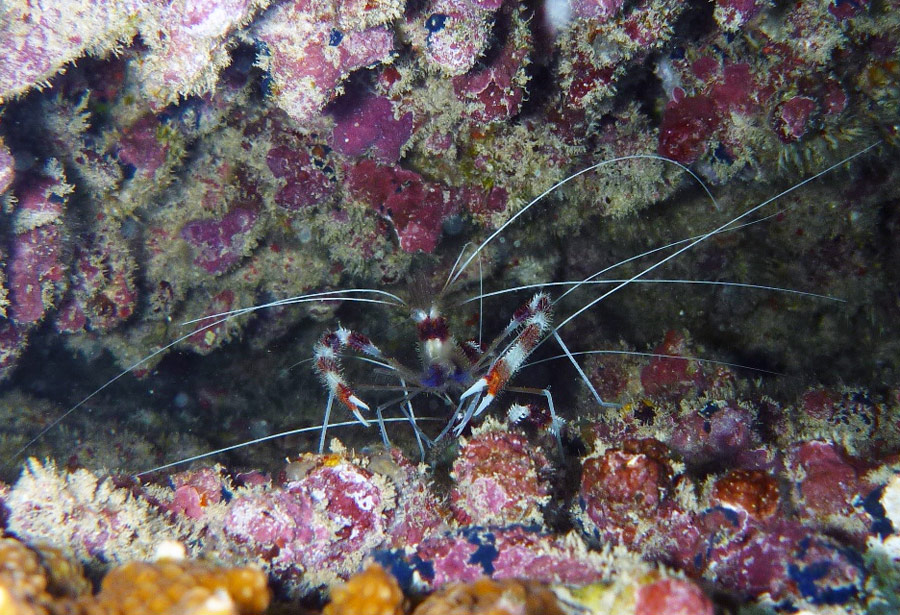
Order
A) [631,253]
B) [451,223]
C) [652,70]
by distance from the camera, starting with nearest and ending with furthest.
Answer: [652,70], [451,223], [631,253]

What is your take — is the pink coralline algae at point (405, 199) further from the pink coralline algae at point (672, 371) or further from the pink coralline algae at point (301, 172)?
the pink coralline algae at point (672, 371)

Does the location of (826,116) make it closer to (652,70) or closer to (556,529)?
(652,70)

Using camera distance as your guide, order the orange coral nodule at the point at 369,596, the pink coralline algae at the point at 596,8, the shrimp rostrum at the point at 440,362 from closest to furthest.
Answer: the orange coral nodule at the point at 369,596, the pink coralline algae at the point at 596,8, the shrimp rostrum at the point at 440,362

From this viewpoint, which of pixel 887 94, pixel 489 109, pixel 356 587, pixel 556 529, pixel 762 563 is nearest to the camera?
pixel 356 587

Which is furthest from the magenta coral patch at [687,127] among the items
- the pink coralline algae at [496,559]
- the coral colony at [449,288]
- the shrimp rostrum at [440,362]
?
the pink coralline algae at [496,559]

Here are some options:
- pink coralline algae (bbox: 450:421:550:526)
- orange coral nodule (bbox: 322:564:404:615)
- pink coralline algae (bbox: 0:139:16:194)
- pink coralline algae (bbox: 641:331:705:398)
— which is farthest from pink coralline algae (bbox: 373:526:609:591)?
pink coralline algae (bbox: 0:139:16:194)

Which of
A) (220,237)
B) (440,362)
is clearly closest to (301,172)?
(220,237)

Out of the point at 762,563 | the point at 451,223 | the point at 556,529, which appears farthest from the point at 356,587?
the point at 451,223

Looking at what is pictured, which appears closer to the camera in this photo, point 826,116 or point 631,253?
point 826,116
